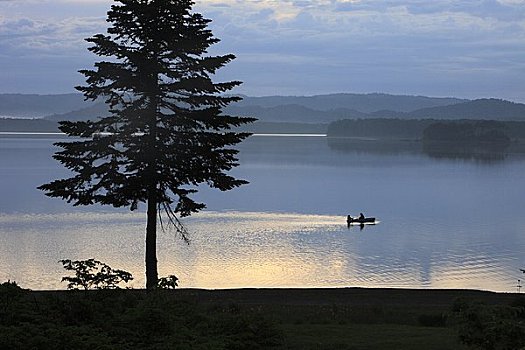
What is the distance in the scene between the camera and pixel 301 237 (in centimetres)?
4994

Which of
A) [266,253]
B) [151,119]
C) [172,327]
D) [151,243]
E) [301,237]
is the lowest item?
[266,253]

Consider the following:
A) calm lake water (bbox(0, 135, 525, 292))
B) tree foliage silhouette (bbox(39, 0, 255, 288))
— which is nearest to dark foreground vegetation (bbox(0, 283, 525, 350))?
tree foliage silhouette (bbox(39, 0, 255, 288))

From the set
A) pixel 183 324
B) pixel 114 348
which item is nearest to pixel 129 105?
pixel 183 324

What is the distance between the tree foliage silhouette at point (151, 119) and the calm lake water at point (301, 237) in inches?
474

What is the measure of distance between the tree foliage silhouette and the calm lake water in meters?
12.0

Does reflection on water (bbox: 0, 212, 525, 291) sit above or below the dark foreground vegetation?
below

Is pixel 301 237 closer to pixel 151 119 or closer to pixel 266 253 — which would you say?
pixel 266 253

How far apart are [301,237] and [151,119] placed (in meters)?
29.7

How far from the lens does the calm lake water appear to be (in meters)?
36.7

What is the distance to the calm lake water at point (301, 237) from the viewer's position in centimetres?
3666

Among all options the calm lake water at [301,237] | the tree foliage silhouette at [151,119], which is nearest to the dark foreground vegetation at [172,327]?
the tree foliage silhouette at [151,119]

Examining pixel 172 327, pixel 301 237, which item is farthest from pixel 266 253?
pixel 172 327

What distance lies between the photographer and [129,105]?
2227 cm

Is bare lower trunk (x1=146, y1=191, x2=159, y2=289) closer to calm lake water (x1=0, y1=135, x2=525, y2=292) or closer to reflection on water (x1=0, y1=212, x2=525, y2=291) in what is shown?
calm lake water (x1=0, y1=135, x2=525, y2=292)
